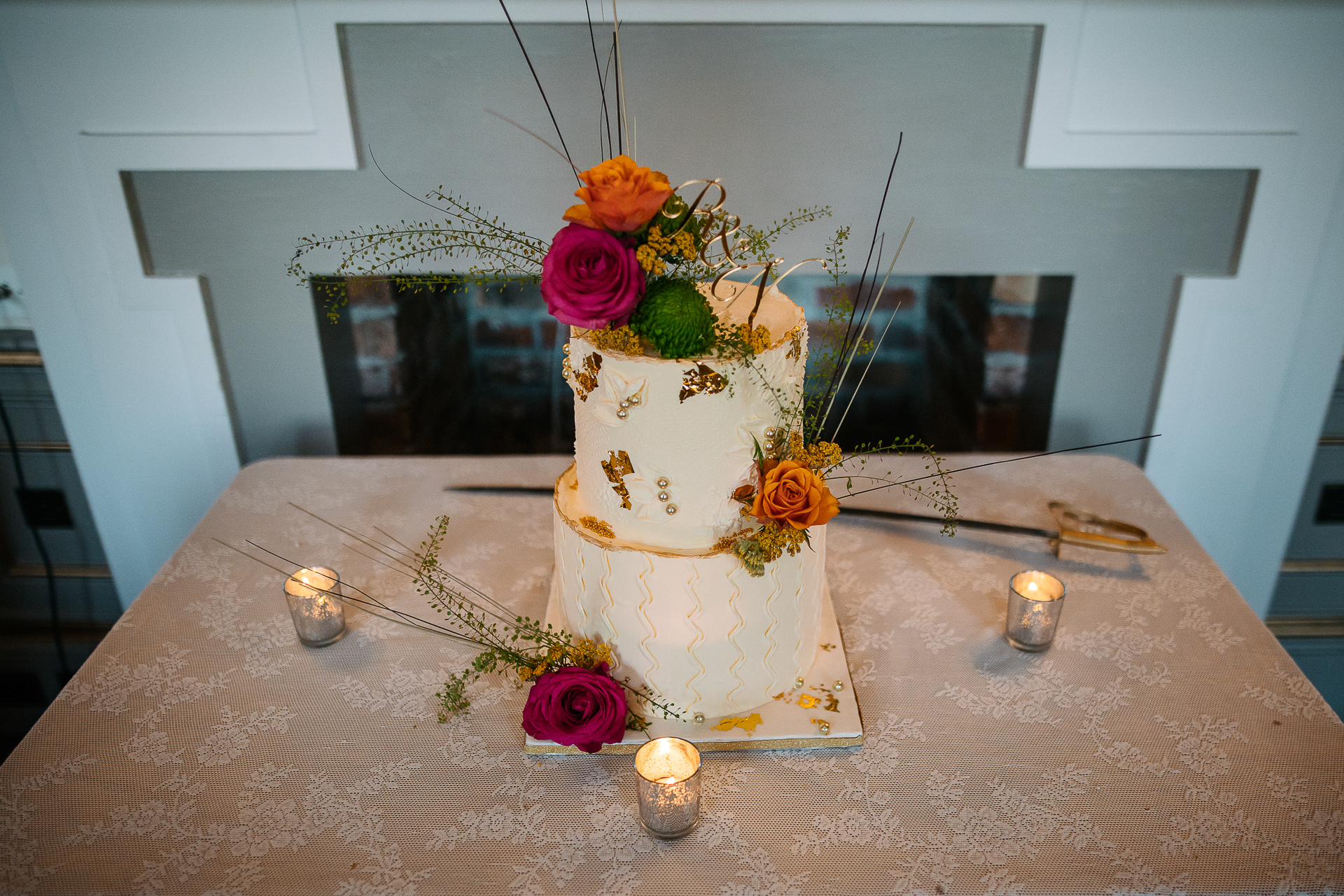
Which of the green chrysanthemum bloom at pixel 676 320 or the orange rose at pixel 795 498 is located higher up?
the green chrysanthemum bloom at pixel 676 320

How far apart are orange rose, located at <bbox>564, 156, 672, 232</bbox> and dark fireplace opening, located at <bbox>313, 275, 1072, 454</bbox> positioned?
980 millimetres

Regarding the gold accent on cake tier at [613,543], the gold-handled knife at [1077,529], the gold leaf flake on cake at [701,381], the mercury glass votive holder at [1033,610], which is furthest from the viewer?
the gold-handled knife at [1077,529]

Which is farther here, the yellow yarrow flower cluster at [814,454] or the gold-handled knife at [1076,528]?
the gold-handled knife at [1076,528]

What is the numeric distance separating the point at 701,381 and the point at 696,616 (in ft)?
1.07

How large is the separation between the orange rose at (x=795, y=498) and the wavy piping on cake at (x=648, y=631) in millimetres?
176

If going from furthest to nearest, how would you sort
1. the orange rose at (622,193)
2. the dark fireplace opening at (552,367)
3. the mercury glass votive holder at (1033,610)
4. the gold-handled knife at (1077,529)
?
the dark fireplace opening at (552,367)
the gold-handled knife at (1077,529)
the mercury glass votive holder at (1033,610)
the orange rose at (622,193)

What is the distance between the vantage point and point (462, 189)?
5.74 ft

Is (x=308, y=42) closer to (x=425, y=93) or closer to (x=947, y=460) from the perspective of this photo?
(x=425, y=93)

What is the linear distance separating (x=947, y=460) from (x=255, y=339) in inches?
60.1

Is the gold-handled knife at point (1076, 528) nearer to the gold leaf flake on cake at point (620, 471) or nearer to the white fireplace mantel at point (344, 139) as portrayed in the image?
the white fireplace mantel at point (344, 139)

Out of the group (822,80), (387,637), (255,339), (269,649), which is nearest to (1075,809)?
(387,637)

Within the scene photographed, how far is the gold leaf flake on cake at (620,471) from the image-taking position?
1.09 meters

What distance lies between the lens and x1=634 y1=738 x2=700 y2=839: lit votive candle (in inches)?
39.9

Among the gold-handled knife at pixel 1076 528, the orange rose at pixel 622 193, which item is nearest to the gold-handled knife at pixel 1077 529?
the gold-handled knife at pixel 1076 528
